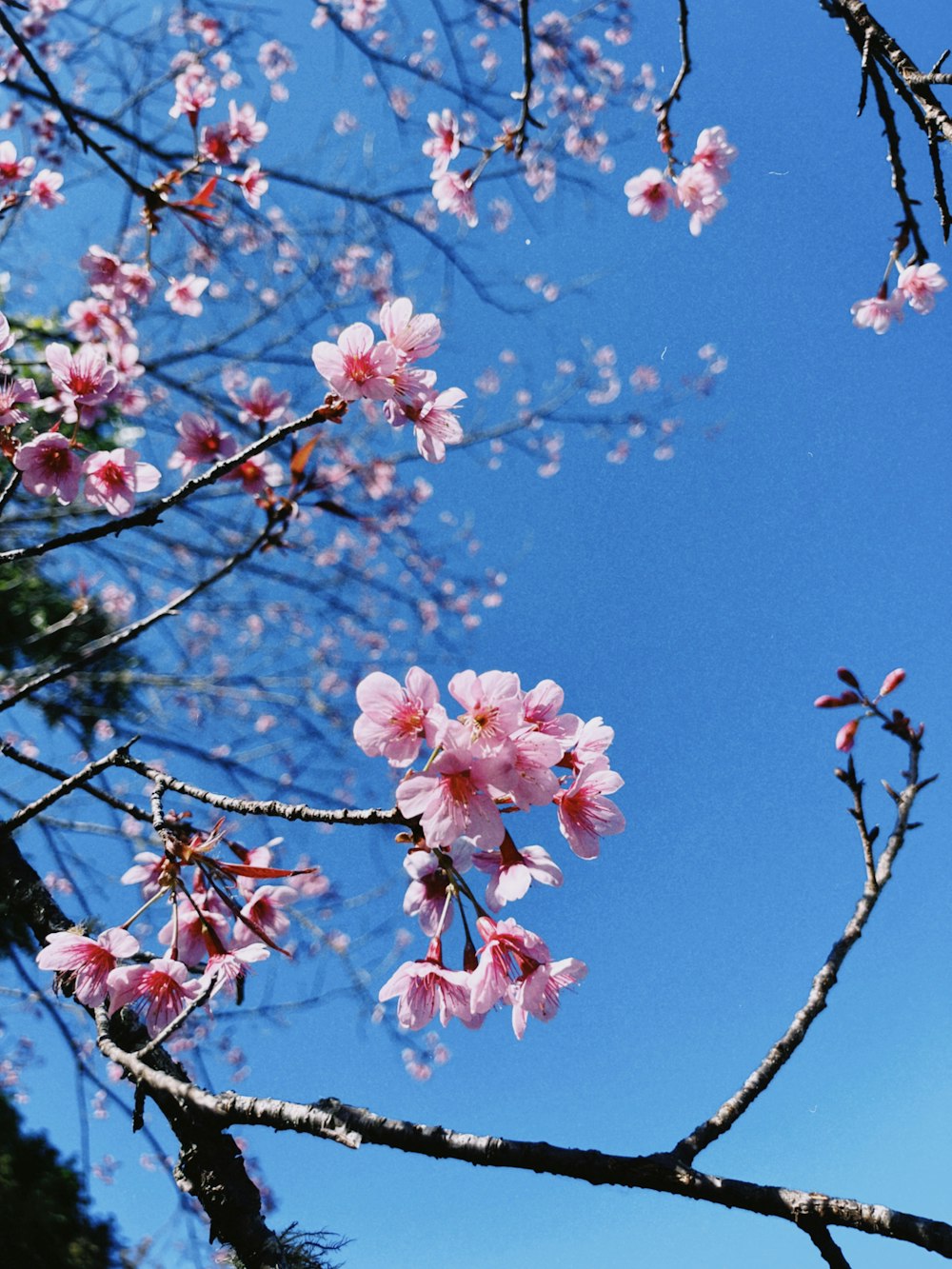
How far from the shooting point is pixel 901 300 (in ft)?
8.13

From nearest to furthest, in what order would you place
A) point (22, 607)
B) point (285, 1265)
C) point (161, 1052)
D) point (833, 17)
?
point (285, 1265)
point (161, 1052)
point (833, 17)
point (22, 607)

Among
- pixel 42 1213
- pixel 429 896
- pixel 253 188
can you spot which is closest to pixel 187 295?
pixel 253 188

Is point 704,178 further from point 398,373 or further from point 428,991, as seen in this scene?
point 428,991

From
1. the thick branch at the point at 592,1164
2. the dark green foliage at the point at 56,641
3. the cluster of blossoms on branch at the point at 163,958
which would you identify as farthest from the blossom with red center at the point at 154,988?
the dark green foliage at the point at 56,641

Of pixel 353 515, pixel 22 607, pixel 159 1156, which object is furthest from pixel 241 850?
pixel 22 607

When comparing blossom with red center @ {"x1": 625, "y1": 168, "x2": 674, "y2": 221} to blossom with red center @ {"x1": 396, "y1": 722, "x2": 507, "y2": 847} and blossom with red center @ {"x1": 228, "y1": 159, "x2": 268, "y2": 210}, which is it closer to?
blossom with red center @ {"x1": 228, "y1": 159, "x2": 268, "y2": 210}

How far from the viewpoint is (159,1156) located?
223cm

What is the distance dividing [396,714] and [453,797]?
0.51 feet

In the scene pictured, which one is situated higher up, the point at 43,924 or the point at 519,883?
the point at 519,883

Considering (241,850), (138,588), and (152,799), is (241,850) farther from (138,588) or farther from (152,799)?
(138,588)

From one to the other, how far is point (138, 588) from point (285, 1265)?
395 cm

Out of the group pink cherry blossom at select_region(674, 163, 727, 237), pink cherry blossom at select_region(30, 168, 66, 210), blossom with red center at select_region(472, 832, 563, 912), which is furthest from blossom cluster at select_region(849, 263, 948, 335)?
pink cherry blossom at select_region(30, 168, 66, 210)

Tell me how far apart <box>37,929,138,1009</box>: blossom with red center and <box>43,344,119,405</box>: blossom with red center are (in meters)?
1.10

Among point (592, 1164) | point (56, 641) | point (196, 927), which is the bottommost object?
point (592, 1164)
